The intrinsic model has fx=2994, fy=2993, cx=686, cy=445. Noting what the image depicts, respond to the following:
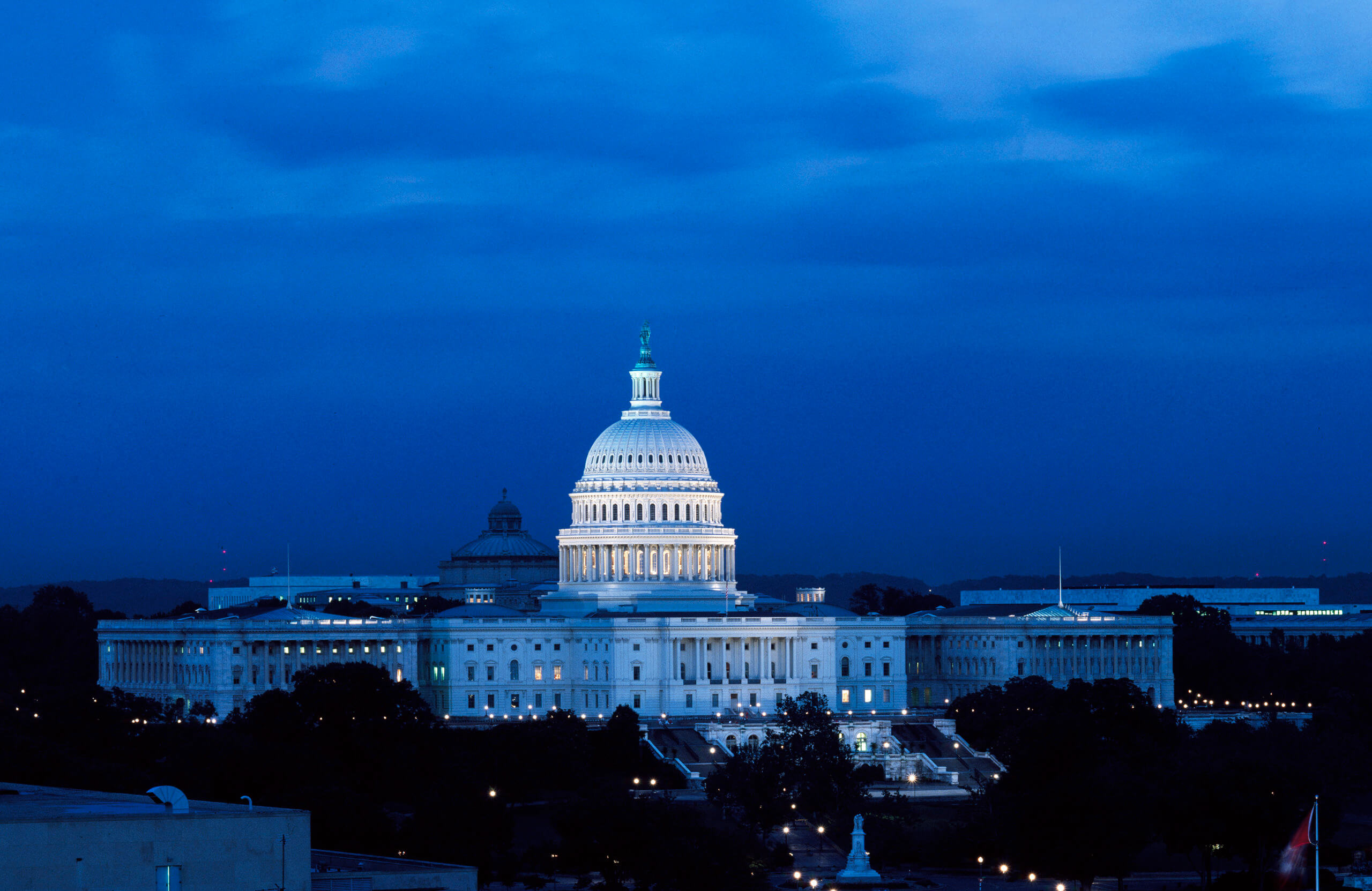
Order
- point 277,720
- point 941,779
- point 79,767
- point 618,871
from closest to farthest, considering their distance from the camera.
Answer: point 618,871 → point 79,767 → point 277,720 → point 941,779

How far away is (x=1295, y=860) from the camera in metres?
127

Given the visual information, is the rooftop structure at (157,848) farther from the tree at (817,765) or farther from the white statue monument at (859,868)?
the tree at (817,765)

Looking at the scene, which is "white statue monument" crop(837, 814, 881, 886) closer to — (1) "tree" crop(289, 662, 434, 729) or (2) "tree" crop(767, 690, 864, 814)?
(2) "tree" crop(767, 690, 864, 814)

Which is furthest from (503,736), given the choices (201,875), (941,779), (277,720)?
(201,875)

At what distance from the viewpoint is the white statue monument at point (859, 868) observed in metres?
129

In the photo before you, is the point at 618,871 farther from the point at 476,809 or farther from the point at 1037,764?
the point at 1037,764

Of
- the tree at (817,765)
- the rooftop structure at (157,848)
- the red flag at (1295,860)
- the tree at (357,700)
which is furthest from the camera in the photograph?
the tree at (357,700)

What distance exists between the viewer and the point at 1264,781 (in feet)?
437

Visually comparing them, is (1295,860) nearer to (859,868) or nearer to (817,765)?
(859,868)

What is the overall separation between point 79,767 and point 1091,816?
4942 cm

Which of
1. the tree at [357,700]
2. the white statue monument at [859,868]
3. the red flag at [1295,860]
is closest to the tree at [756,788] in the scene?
the white statue monument at [859,868]

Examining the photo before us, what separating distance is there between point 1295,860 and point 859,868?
18670 millimetres

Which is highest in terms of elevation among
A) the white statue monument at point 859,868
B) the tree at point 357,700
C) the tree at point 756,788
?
the tree at point 357,700

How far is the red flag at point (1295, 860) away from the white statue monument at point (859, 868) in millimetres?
17177
